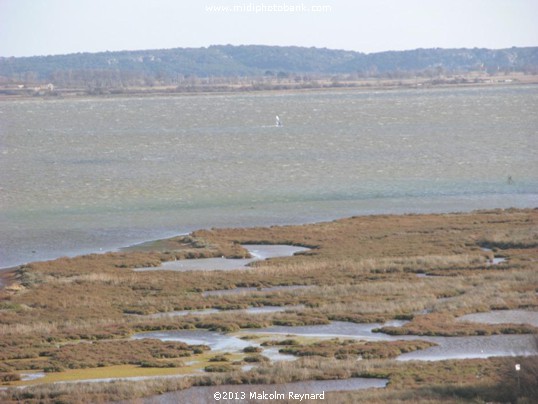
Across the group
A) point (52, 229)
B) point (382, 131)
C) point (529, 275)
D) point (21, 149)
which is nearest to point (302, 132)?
point (382, 131)

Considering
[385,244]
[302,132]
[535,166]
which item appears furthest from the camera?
[302,132]

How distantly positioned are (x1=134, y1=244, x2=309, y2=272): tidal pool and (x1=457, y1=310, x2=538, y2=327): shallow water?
1127cm

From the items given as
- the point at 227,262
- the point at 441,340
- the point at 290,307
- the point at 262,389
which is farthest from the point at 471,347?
the point at 227,262

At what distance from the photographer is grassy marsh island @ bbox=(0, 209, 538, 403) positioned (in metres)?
23.1

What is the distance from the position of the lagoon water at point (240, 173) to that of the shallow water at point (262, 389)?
21251 mm

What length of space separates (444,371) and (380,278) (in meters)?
12.3

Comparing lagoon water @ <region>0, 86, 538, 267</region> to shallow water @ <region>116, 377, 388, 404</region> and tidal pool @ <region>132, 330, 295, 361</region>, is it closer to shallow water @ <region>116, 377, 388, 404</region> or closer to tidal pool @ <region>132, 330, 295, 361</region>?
tidal pool @ <region>132, 330, 295, 361</region>

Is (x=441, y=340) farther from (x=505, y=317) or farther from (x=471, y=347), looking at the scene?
(x=505, y=317)

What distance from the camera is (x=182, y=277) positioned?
36781mm

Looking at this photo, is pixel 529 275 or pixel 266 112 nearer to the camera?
pixel 529 275

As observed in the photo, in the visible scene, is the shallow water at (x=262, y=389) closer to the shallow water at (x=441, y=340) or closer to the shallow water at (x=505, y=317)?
the shallow water at (x=441, y=340)

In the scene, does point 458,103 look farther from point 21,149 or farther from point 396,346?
point 396,346

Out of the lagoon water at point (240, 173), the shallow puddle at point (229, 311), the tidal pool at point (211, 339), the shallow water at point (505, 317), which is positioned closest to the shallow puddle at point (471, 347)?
the shallow water at point (505, 317)

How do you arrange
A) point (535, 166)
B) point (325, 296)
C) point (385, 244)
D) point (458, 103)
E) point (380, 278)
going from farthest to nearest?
point (458, 103) → point (535, 166) → point (385, 244) → point (380, 278) → point (325, 296)
